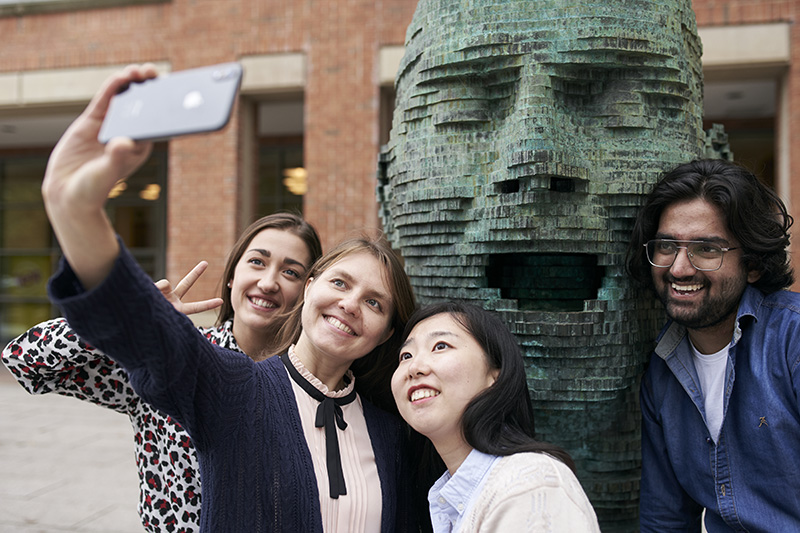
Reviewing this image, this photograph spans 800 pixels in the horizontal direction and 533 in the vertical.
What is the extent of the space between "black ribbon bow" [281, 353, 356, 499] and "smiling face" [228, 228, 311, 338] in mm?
441

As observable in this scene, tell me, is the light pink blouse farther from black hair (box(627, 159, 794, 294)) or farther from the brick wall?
the brick wall

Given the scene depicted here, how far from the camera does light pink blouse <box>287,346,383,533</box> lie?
1.51 m

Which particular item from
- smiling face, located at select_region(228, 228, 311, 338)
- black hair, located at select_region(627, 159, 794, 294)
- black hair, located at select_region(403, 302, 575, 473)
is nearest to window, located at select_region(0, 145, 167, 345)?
smiling face, located at select_region(228, 228, 311, 338)

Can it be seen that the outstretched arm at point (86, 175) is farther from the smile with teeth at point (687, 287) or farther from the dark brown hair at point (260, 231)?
the smile with teeth at point (687, 287)

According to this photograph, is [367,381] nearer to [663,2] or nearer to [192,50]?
[663,2]

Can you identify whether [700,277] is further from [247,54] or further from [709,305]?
[247,54]

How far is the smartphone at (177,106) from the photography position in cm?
92

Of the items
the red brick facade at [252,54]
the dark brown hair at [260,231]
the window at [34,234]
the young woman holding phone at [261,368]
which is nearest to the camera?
the young woman holding phone at [261,368]

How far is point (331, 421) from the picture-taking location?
5.24 feet

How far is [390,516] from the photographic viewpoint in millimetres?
1593

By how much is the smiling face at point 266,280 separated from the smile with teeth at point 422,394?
780 mm

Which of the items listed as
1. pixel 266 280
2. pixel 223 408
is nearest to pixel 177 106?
pixel 223 408

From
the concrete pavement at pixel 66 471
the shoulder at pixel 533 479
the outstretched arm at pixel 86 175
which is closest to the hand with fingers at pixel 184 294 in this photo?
the outstretched arm at pixel 86 175

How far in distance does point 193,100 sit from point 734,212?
1306mm
